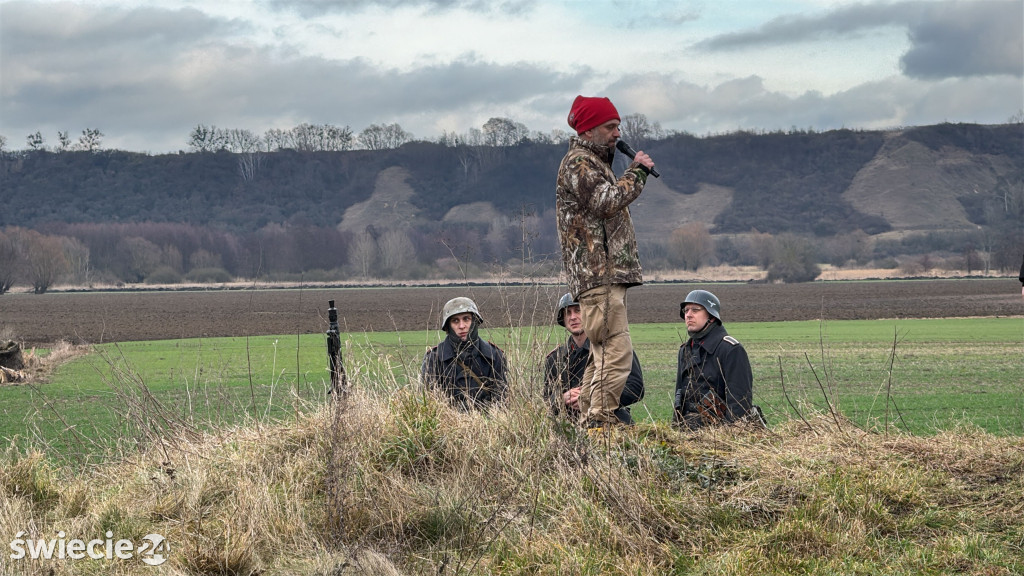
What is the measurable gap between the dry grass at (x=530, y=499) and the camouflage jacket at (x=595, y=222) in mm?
902

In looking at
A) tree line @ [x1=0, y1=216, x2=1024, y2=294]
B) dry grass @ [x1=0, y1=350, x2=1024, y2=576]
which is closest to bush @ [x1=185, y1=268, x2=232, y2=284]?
tree line @ [x1=0, y1=216, x2=1024, y2=294]

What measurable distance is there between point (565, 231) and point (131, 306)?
5556cm

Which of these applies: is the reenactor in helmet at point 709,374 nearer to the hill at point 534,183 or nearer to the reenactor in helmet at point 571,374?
the reenactor in helmet at point 571,374

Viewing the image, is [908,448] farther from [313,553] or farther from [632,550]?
[313,553]

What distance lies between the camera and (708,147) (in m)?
195

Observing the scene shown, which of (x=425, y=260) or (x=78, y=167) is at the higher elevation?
(x=78, y=167)

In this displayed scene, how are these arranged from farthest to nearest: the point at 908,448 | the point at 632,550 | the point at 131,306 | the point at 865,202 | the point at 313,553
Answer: the point at 865,202, the point at 131,306, the point at 908,448, the point at 313,553, the point at 632,550

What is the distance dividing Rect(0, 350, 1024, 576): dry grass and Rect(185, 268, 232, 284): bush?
347 feet

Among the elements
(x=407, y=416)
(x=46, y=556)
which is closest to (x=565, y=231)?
(x=407, y=416)

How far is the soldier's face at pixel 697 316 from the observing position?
771 cm

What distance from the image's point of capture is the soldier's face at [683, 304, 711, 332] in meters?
7.71

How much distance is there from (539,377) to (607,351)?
1.62 feet

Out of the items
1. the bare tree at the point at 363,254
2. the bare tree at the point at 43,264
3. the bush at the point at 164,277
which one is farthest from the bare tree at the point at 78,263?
the bare tree at the point at 363,254

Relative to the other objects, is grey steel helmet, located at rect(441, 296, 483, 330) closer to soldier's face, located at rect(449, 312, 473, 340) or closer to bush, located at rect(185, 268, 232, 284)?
soldier's face, located at rect(449, 312, 473, 340)
